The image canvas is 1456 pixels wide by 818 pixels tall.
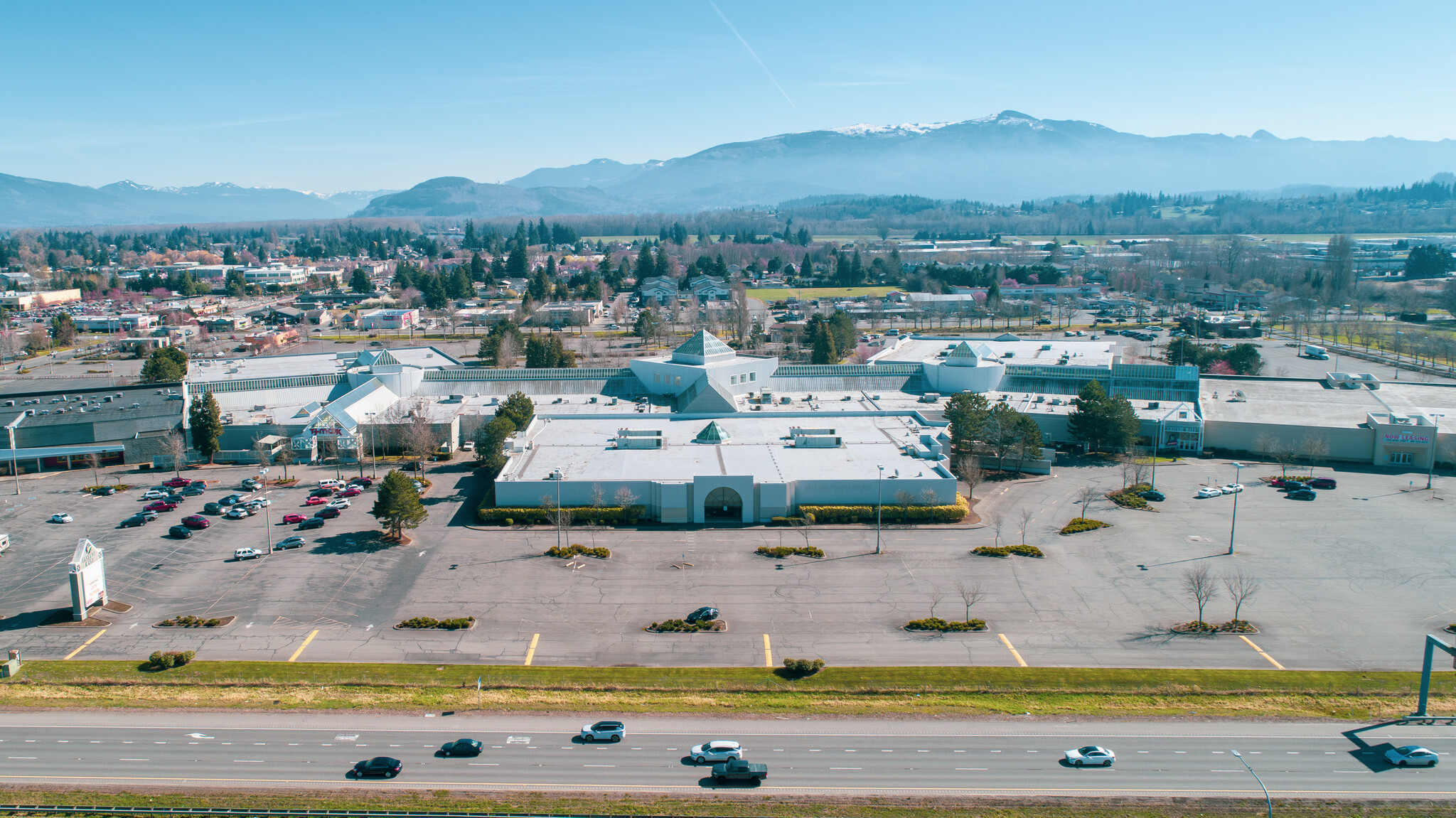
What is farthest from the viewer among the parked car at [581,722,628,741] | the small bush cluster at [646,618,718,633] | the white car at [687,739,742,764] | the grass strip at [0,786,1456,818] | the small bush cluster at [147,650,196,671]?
the small bush cluster at [646,618,718,633]

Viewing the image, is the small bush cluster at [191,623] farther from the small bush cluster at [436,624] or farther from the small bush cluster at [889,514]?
the small bush cluster at [889,514]

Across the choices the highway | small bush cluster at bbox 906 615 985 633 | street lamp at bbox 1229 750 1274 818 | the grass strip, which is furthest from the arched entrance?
street lamp at bbox 1229 750 1274 818

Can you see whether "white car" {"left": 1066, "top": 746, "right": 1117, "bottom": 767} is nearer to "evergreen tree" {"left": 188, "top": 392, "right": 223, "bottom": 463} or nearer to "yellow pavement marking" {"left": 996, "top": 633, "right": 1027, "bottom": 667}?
"yellow pavement marking" {"left": 996, "top": 633, "right": 1027, "bottom": 667}

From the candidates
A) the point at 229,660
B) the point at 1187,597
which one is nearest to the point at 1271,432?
the point at 1187,597

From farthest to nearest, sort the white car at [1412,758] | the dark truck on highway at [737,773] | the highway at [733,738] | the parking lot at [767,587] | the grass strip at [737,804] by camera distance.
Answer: the parking lot at [767,587] → the white car at [1412,758] → the dark truck on highway at [737,773] → the highway at [733,738] → the grass strip at [737,804]

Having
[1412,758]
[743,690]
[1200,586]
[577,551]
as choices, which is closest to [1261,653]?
[1200,586]

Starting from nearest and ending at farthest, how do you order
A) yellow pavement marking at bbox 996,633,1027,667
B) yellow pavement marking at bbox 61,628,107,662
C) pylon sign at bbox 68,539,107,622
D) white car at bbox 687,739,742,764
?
white car at bbox 687,739,742,764
yellow pavement marking at bbox 996,633,1027,667
yellow pavement marking at bbox 61,628,107,662
pylon sign at bbox 68,539,107,622

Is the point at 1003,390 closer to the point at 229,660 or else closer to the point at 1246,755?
the point at 1246,755

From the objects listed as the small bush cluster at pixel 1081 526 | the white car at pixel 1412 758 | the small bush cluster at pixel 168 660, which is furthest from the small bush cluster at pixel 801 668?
the small bush cluster at pixel 168 660
